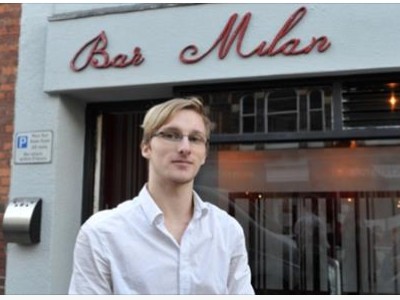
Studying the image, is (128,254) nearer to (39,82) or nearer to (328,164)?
(39,82)

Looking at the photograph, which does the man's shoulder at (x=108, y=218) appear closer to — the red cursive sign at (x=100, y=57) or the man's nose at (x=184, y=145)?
the man's nose at (x=184, y=145)

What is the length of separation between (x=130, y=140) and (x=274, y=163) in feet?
4.99

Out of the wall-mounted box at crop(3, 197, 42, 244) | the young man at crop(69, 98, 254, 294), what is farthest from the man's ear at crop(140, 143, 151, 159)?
the wall-mounted box at crop(3, 197, 42, 244)

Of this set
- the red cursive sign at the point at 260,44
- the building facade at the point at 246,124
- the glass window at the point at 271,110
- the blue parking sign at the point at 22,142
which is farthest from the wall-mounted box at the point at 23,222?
the red cursive sign at the point at 260,44

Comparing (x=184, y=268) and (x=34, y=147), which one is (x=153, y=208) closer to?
(x=184, y=268)

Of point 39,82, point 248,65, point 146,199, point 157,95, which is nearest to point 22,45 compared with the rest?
point 39,82

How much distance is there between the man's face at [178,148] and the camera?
1.86 meters

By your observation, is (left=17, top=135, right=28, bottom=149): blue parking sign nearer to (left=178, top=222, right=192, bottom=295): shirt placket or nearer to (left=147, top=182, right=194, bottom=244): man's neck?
(left=147, top=182, right=194, bottom=244): man's neck

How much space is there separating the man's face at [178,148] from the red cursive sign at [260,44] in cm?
284

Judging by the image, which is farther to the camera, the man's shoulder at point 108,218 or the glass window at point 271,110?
the glass window at point 271,110

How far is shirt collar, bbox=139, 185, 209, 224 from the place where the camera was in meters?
1.85

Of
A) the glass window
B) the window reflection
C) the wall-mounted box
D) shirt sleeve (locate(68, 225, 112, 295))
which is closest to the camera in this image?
shirt sleeve (locate(68, 225, 112, 295))

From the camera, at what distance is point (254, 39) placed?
15.3 feet

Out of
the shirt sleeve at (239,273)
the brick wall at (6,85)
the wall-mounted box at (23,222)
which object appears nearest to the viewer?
the shirt sleeve at (239,273)
